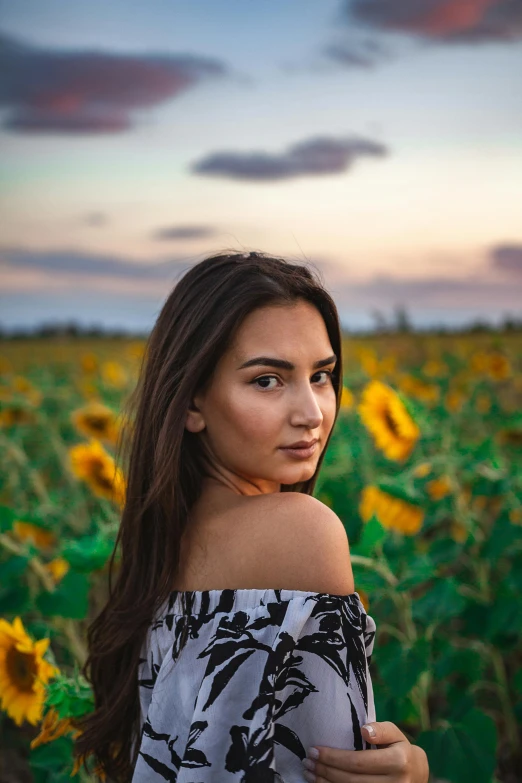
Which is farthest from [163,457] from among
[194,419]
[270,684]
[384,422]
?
[384,422]

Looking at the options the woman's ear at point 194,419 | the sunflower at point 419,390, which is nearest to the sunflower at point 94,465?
the woman's ear at point 194,419

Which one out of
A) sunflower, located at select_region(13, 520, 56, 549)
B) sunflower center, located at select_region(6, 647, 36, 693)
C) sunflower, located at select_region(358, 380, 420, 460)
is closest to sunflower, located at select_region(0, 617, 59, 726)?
sunflower center, located at select_region(6, 647, 36, 693)

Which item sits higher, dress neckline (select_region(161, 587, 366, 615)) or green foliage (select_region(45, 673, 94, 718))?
dress neckline (select_region(161, 587, 366, 615))

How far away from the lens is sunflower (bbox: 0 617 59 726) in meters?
1.43

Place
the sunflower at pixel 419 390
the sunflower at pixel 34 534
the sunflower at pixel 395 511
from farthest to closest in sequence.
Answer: the sunflower at pixel 419 390 → the sunflower at pixel 34 534 → the sunflower at pixel 395 511

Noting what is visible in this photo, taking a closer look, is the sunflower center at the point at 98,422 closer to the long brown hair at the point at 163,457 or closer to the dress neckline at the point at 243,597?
the long brown hair at the point at 163,457

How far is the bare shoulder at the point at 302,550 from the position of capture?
1.05m

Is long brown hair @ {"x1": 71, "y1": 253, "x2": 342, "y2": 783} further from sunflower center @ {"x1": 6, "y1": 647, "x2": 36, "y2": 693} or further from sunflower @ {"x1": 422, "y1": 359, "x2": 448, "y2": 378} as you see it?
sunflower @ {"x1": 422, "y1": 359, "x2": 448, "y2": 378}

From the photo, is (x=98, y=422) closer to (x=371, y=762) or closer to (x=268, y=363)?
(x=268, y=363)

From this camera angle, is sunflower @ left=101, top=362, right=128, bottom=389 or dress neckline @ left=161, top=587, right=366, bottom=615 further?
sunflower @ left=101, top=362, right=128, bottom=389

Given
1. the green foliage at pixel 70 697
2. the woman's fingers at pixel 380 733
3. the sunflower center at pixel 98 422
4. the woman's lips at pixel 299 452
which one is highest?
the woman's lips at pixel 299 452

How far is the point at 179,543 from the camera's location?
1215 millimetres

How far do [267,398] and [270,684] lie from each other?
0.37 metres

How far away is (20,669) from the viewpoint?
1.52 meters
